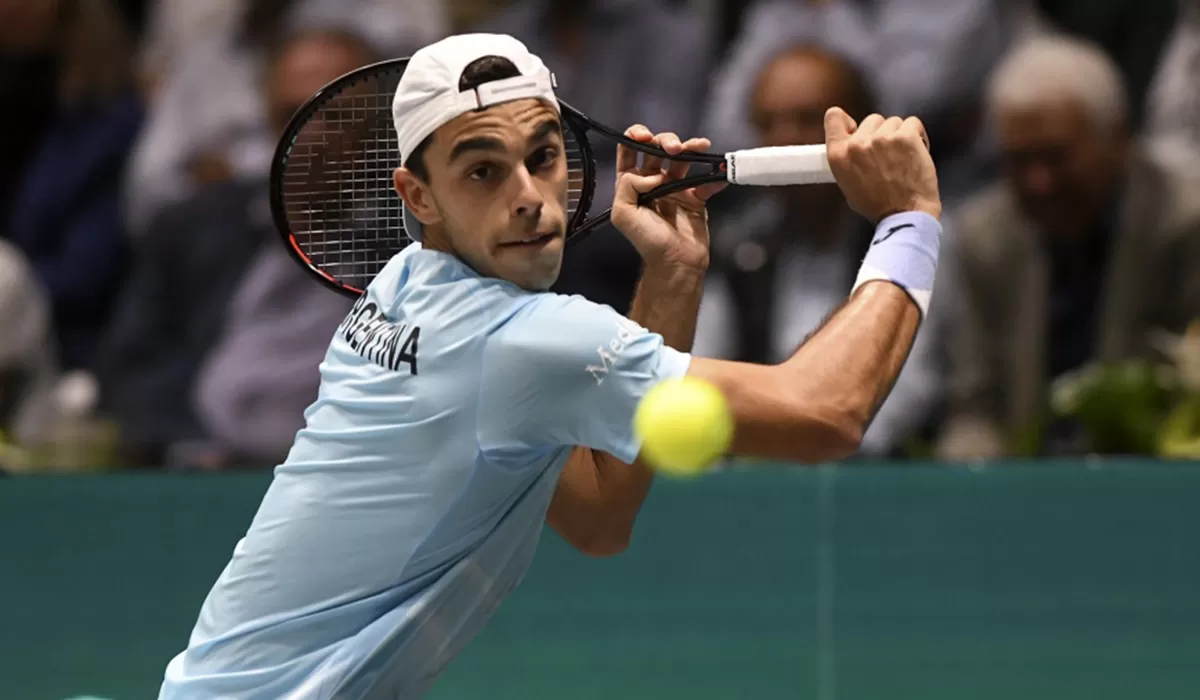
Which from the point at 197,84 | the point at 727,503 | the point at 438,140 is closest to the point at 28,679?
the point at 727,503

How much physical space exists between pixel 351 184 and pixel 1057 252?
2445 millimetres

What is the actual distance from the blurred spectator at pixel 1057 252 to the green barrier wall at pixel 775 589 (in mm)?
464

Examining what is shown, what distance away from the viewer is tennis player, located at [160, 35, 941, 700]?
2365mm

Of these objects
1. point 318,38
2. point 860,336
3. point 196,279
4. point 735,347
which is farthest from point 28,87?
point 860,336

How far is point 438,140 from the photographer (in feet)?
8.30

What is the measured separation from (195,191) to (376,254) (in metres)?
2.94

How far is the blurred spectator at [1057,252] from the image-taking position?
15.8 feet

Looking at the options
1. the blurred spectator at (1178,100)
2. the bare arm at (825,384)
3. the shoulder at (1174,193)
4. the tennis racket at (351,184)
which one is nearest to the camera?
the bare arm at (825,384)

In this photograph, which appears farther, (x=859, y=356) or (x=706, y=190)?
(x=706, y=190)

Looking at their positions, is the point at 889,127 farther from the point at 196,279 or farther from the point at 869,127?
the point at 196,279

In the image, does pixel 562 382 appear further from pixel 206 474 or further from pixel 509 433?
pixel 206 474

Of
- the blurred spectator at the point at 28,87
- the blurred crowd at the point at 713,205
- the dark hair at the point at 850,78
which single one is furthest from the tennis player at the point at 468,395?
the blurred spectator at the point at 28,87

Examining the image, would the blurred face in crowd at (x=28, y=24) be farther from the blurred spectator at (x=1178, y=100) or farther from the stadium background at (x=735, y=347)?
the blurred spectator at (x=1178, y=100)

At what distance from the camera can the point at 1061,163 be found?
16.1ft
